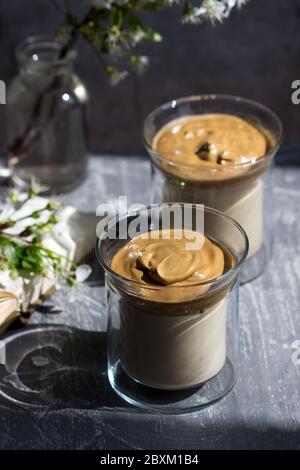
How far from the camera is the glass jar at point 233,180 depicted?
5.08 feet

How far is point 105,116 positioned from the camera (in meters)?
2.79

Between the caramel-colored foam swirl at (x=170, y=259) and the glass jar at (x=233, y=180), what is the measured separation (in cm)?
15

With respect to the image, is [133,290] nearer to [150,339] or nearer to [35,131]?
[150,339]

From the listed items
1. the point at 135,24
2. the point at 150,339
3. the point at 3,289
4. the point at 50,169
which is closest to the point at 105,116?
the point at 50,169

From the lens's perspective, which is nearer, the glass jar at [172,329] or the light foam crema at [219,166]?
the glass jar at [172,329]

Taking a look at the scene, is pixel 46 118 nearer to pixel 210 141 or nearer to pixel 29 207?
pixel 29 207

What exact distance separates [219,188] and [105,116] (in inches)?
50.6

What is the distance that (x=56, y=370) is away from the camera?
146 cm

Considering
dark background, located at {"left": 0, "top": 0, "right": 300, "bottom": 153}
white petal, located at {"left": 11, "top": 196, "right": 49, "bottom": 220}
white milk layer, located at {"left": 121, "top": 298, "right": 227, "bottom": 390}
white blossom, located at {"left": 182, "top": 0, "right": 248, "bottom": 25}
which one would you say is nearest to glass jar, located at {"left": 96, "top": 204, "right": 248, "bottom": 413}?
white milk layer, located at {"left": 121, "top": 298, "right": 227, "bottom": 390}

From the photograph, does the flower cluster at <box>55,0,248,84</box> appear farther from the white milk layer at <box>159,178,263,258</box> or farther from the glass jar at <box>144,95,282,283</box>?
the white milk layer at <box>159,178,263,258</box>

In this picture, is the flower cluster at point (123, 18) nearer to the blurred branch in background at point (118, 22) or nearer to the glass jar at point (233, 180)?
the blurred branch in background at point (118, 22)

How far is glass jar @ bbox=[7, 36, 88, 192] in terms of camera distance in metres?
1.82

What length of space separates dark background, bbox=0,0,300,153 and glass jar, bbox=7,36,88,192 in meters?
0.87

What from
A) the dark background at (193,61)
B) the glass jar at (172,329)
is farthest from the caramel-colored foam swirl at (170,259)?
the dark background at (193,61)
